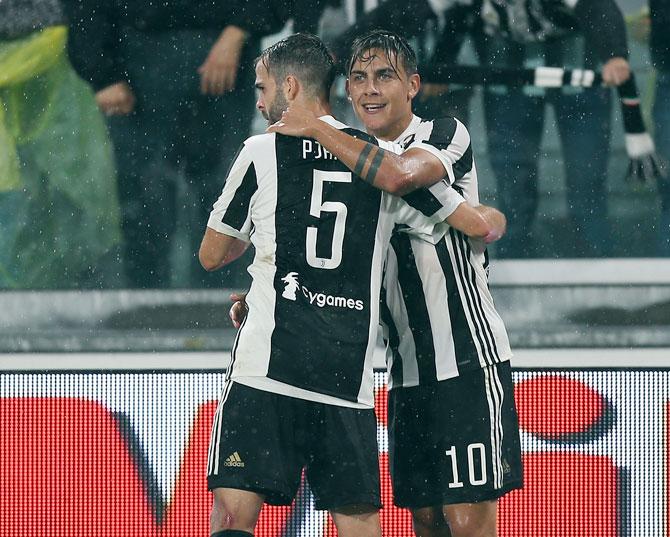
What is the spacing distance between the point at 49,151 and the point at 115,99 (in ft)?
1.13

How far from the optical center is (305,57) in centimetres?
230

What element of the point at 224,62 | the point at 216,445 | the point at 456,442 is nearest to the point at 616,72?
the point at 224,62

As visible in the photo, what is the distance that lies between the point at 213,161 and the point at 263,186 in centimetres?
216

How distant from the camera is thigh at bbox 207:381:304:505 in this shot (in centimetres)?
218

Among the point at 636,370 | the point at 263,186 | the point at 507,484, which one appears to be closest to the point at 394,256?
the point at 263,186

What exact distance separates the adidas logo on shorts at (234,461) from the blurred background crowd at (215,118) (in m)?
2.16

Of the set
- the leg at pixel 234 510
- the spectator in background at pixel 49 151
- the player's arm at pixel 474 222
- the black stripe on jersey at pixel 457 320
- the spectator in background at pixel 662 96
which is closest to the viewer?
the leg at pixel 234 510

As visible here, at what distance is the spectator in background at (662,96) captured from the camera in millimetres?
4277

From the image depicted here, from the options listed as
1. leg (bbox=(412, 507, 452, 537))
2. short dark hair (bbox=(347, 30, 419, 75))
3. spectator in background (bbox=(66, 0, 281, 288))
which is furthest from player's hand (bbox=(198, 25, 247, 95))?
leg (bbox=(412, 507, 452, 537))

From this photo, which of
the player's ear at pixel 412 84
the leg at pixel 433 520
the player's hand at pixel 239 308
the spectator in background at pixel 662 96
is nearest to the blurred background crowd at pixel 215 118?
the spectator in background at pixel 662 96

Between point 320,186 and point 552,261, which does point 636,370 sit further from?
point 320,186

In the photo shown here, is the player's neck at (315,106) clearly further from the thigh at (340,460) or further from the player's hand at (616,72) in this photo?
the player's hand at (616,72)

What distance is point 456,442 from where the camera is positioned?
99.7 inches

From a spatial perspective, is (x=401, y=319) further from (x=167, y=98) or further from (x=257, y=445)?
(x=167, y=98)
